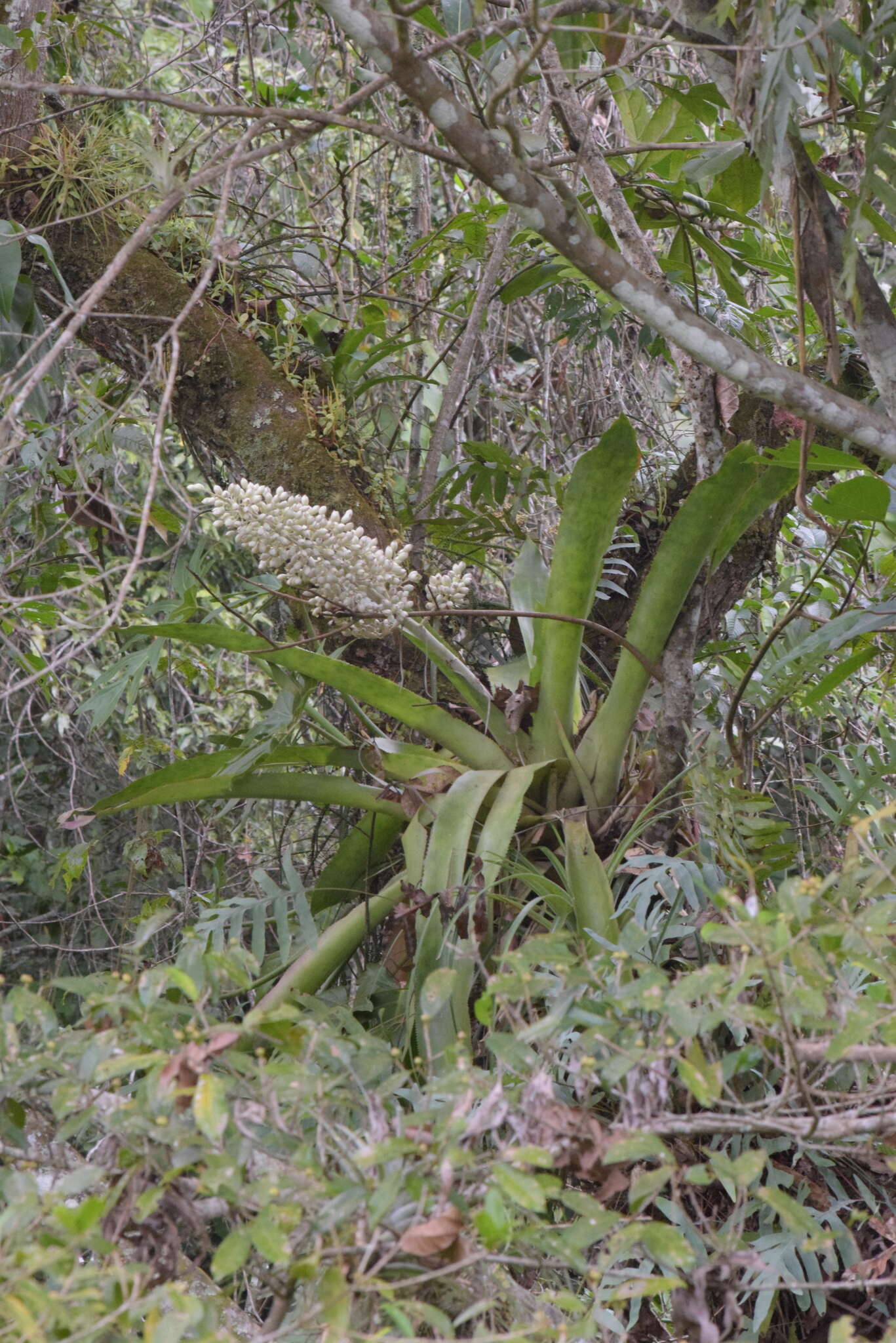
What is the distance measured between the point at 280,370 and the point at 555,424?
90cm

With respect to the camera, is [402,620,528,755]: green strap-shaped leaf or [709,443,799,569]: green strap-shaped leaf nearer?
[709,443,799,569]: green strap-shaped leaf

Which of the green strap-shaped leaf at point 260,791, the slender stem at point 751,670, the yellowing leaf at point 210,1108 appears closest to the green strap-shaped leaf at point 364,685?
the green strap-shaped leaf at point 260,791

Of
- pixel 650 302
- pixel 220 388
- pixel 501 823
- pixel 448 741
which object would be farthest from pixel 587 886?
pixel 220 388

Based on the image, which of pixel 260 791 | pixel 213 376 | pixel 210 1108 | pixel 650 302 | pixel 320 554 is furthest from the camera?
pixel 213 376

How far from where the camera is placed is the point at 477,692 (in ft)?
4.48

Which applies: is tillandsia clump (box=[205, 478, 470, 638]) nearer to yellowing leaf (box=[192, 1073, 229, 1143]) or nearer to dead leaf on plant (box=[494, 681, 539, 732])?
dead leaf on plant (box=[494, 681, 539, 732])

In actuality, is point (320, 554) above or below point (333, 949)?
above

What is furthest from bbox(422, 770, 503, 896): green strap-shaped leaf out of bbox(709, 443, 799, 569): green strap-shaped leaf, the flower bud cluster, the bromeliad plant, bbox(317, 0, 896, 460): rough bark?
bbox(317, 0, 896, 460): rough bark

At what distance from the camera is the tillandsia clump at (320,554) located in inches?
41.4

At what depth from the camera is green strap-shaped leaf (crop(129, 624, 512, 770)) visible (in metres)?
1.22

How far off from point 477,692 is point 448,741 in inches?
2.9

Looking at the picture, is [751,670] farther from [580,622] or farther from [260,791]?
[260,791]

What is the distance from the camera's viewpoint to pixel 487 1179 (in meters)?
0.59

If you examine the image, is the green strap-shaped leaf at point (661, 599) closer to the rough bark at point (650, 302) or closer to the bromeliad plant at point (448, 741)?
the bromeliad plant at point (448, 741)
